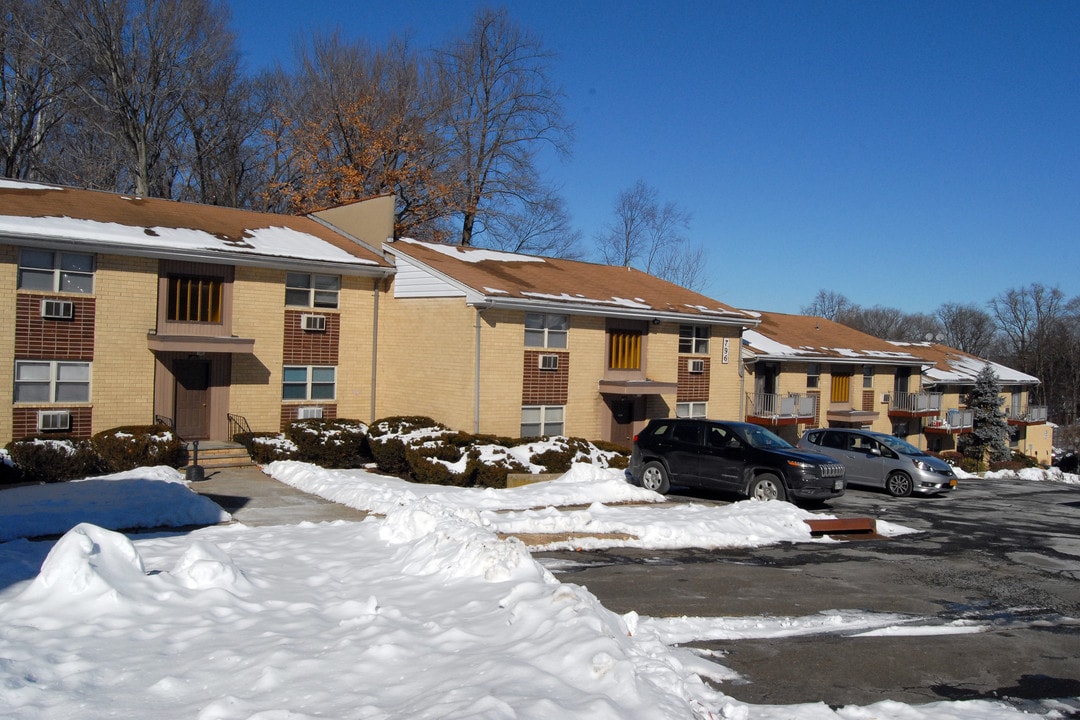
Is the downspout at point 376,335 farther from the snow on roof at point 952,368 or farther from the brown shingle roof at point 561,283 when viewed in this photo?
the snow on roof at point 952,368

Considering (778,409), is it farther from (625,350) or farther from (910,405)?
(910,405)

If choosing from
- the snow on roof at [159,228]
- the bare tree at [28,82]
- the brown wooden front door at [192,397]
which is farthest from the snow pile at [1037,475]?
the bare tree at [28,82]

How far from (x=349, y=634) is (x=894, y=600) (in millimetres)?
6398

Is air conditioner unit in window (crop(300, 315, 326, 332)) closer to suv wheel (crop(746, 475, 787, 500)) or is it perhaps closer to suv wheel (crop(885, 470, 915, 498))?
suv wheel (crop(746, 475, 787, 500))

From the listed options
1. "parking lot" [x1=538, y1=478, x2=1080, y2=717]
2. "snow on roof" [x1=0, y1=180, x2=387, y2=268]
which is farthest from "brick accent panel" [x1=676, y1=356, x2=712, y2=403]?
"parking lot" [x1=538, y1=478, x2=1080, y2=717]

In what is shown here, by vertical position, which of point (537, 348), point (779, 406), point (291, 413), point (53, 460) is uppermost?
point (537, 348)

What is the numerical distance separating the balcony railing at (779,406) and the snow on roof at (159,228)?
51.8 feet

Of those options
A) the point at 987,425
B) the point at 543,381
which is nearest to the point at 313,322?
the point at 543,381

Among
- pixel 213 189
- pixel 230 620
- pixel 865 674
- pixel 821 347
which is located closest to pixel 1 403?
pixel 230 620

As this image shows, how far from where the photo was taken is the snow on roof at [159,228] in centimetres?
A: 1952

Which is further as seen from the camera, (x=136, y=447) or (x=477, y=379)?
(x=477, y=379)

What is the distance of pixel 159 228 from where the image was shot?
71.6 feet

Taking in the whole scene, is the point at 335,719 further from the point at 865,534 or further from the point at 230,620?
the point at 865,534

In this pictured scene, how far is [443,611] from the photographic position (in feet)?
24.3
